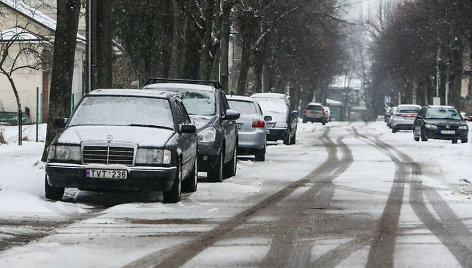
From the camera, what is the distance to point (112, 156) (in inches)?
493

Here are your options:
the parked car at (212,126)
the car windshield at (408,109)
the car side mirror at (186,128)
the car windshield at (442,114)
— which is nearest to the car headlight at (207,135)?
the parked car at (212,126)

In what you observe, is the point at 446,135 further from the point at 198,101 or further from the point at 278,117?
the point at 198,101

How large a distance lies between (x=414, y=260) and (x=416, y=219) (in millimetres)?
3341

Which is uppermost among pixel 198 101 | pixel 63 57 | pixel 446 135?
pixel 63 57

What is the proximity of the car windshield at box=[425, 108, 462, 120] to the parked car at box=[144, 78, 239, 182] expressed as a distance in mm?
23419

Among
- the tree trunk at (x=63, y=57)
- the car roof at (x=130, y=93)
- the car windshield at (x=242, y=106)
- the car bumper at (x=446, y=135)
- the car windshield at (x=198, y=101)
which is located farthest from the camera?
the car bumper at (x=446, y=135)

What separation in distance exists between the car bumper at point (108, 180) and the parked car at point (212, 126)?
4.14m


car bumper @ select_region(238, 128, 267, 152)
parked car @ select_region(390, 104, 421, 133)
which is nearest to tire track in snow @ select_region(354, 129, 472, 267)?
car bumper @ select_region(238, 128, 267, 152)

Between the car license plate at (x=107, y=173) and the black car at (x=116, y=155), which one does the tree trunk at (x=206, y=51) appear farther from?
the car license plate at (x=107, y=173)

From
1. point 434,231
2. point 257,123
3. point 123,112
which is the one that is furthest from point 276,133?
point 434,231

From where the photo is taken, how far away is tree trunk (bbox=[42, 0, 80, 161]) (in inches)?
725

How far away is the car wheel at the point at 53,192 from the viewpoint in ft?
42.2

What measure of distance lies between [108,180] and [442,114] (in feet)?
101

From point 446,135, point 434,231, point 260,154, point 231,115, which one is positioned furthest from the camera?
point 446,135
